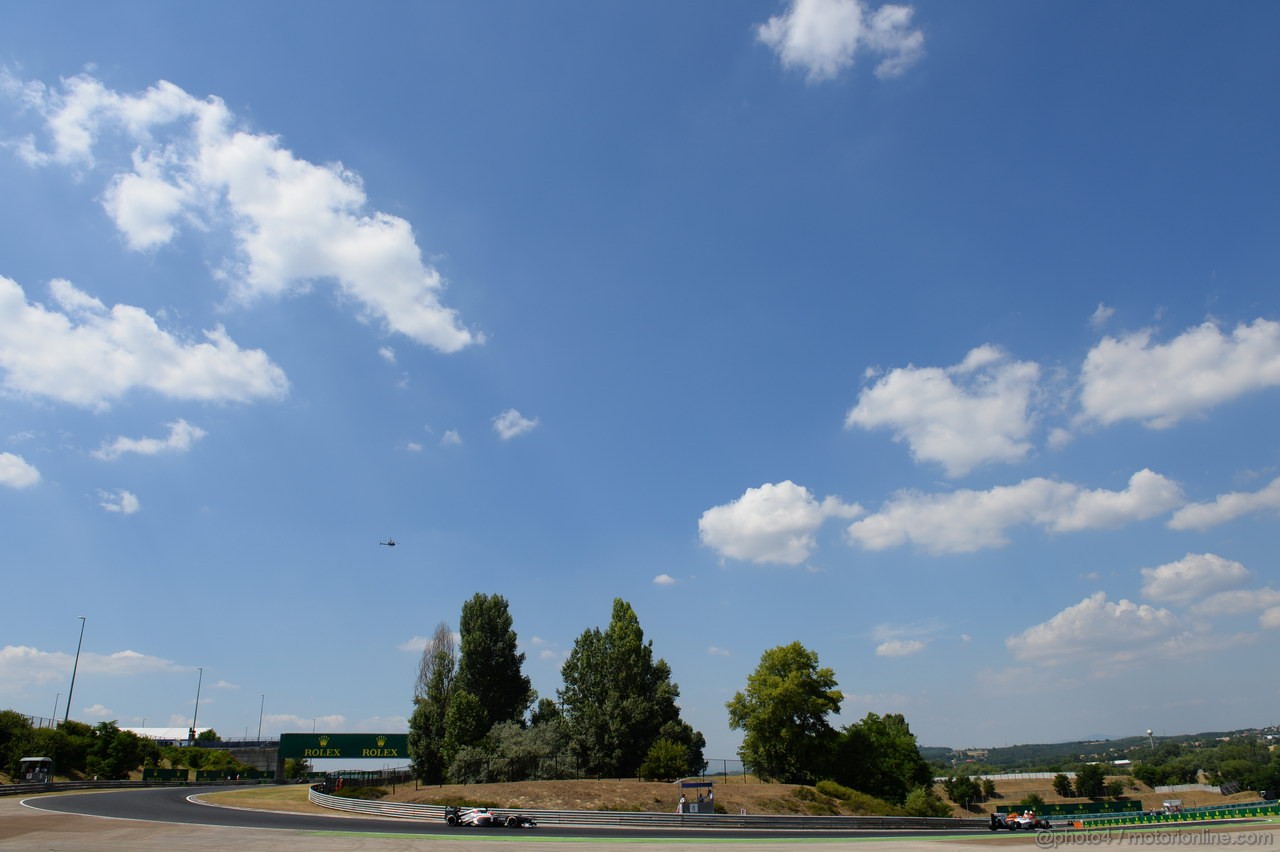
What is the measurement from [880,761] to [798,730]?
12.0 metres

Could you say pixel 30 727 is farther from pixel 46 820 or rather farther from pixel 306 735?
pixel 46 820

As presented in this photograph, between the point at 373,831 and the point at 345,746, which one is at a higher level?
the point at 373,831

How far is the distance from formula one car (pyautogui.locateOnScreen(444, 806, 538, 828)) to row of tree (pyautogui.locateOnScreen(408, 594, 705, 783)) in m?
20.4

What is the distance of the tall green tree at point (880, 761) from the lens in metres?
69.6

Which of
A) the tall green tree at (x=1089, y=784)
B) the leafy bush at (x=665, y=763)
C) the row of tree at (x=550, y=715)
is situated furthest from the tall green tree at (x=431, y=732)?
the tall green tree at (x=1089, y=784)

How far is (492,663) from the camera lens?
79.8 metres

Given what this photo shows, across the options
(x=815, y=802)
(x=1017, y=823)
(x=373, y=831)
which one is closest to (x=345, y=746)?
(x=373, y=831)

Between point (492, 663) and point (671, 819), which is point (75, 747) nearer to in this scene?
point (492, 663)

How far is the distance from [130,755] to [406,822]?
7335 centimetres

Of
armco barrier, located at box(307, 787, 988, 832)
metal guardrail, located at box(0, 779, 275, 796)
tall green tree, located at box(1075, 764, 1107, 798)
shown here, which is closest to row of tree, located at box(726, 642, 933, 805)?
armco barrier, located at box(307, 787, 988, 832)

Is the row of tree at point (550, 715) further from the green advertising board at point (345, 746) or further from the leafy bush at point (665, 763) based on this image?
the green advertising board at point (345, 746)

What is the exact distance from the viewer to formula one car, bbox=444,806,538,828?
39.5 meters

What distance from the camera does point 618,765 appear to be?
2645 inches

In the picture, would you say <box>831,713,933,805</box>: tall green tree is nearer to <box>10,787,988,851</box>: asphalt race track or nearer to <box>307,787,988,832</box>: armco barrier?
<box>307,787,988,832</box>: armco barrier
